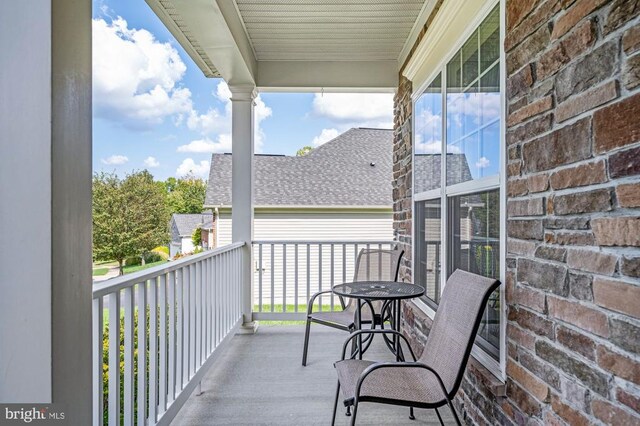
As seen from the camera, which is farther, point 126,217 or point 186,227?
point 186,227

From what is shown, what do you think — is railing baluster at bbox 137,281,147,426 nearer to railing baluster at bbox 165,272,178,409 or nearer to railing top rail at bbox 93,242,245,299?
railing top rail at bbox 93,242,245,299

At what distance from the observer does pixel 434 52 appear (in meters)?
2.97

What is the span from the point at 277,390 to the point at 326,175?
874 centimetres

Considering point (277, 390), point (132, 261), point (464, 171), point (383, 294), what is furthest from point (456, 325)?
point (132, 261)

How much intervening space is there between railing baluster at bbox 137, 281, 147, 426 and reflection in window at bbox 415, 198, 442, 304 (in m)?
2.08

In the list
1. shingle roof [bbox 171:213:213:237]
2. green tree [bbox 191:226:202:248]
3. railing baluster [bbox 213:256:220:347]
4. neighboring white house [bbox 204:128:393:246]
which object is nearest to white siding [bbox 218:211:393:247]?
neighboring white house [bbox 204:128:393:246]

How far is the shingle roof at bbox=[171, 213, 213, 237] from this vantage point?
551cm

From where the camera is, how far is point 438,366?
6.52 feet

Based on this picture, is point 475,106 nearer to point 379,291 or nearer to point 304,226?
point 379,291

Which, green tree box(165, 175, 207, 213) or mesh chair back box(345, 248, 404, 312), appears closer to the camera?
mesh chair back box(345, 248, 404, 312)

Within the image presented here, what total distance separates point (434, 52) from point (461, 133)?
0.85m
